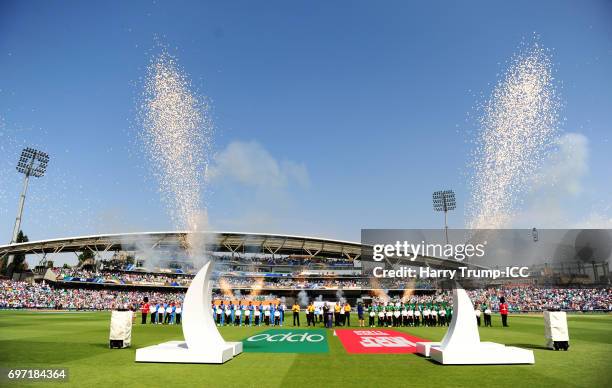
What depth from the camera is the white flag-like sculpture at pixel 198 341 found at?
11.5 meters

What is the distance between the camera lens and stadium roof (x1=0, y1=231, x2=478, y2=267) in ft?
215

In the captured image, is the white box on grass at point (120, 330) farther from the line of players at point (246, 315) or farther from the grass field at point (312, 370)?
the line of players at point (246, 315)

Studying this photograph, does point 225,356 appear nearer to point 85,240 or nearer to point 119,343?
point 119,343

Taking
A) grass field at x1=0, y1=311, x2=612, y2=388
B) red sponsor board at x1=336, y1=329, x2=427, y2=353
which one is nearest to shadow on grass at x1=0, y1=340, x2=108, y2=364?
grass field at x1=0, y1=311, x2=612, y2=388

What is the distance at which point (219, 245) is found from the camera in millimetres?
71875

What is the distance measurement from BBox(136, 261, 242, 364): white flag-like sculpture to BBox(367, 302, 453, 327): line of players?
15115mm

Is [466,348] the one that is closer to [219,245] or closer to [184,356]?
[184,356]

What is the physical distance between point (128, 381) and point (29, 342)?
10315 mm

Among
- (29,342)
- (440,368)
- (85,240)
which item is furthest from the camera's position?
(85,240)

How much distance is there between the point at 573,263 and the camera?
2844 inches

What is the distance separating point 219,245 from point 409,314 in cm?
5061

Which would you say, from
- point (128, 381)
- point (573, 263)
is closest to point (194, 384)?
point (128, 381)

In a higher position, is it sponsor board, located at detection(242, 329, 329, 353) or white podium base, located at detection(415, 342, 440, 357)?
white podium base, located at detection(415, 342, 440, 357)

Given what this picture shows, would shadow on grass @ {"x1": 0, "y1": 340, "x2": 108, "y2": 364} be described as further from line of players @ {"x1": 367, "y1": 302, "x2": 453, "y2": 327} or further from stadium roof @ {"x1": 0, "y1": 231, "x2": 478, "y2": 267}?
stadium roof @ {"x1": 0, "y1": 231, "x2": 478, "y2": 267}
